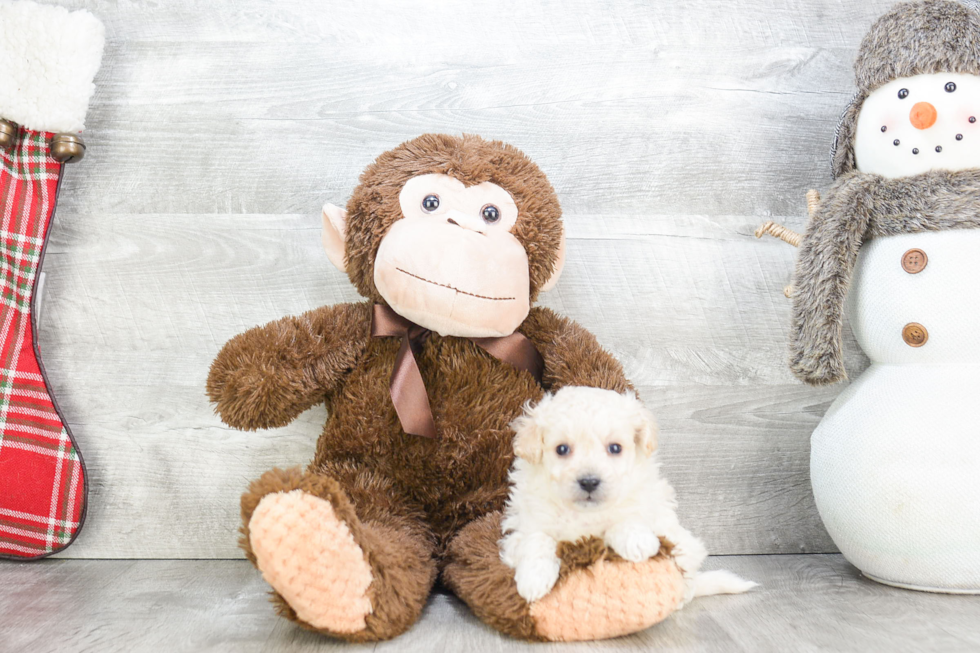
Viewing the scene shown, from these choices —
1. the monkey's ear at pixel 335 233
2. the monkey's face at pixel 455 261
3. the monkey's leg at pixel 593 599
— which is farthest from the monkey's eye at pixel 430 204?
the monkey's leg at pixel 593 599

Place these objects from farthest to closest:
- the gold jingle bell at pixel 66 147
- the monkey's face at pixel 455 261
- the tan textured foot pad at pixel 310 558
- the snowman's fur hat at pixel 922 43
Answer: the gold jingle bell at pixel 66 147
the snowman's fur hat at pixel 922 43
the monkey's face at pixel 455 261
the tan textured foot pad at pixel 310 558

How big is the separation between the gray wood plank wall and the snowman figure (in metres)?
0.18

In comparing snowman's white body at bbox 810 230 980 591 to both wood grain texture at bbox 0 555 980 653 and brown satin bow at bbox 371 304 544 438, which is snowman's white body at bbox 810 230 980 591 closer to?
wood grain texture at bbox 0 555 980 653

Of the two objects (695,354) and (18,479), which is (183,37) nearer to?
(18,479)

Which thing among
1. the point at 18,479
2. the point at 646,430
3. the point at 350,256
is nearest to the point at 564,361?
the point at 646,430

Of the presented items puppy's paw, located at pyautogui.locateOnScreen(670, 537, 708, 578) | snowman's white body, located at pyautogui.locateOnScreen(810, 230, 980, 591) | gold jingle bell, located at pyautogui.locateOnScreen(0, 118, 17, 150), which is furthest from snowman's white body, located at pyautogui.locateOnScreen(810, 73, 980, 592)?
gold jingle bell, located at pyautogui.locateOnScreen(0, 118, 17, 150)

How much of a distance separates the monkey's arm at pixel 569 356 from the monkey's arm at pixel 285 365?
0.22 m

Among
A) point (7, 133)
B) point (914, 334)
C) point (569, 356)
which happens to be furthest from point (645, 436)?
Answer: point (7, 133)

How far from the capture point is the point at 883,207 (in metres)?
0.93

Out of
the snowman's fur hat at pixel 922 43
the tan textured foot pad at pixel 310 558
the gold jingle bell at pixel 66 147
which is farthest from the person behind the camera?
the gold jingle bell at pixel 66 147

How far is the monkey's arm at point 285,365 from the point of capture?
2.82 feet

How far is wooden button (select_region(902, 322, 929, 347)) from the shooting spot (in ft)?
2.96

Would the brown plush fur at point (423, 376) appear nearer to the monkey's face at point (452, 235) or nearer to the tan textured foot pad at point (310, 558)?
the monkey's face at point (452, 235)

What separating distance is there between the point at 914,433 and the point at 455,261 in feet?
1.93
